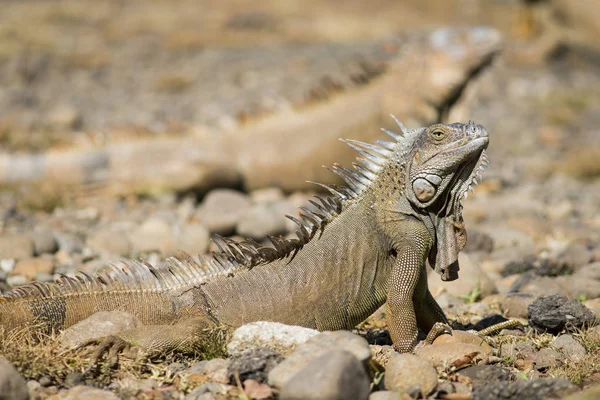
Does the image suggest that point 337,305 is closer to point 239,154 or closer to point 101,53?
point 239,154

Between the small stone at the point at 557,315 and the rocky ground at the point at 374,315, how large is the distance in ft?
0.03

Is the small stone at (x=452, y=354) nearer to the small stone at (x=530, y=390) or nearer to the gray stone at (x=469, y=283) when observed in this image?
the small stone at (x=530, y=390)

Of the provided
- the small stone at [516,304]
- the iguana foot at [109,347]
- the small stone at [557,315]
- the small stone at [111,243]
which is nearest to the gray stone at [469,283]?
the small stone at [516,304]

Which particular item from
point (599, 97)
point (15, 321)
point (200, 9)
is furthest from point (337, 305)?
point (200, 9)

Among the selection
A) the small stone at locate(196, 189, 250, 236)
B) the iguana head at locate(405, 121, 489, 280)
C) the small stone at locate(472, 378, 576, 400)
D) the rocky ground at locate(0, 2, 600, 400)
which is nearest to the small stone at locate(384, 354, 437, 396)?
the rocky ground at locate(0, 2, 600, 400)

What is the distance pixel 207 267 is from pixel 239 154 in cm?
725

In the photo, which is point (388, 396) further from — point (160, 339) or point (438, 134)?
point (438, 134)

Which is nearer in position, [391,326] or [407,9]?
[391,326]

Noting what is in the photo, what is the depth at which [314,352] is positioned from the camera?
4605mm

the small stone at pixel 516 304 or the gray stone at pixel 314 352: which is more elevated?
the gray stone at pixel 314 352

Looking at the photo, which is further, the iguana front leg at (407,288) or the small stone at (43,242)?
the small stone at (43,242)

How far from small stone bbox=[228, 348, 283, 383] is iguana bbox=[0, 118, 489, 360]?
527 millimetres

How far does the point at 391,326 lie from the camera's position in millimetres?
5453

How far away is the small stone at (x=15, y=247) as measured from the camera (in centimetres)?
812
